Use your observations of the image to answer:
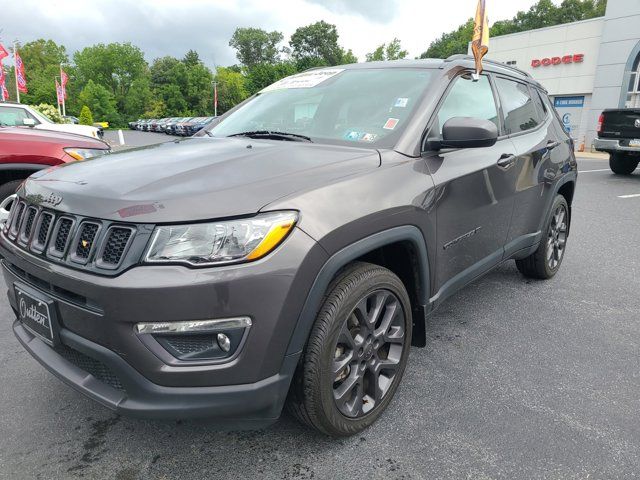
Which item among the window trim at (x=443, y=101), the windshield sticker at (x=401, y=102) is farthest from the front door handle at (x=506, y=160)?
the windshield sticker at (x=401, y=102)

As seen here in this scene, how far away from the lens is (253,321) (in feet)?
5.48

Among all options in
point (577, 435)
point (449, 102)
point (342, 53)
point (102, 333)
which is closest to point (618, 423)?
point (577, 435)

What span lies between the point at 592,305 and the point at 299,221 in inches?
122

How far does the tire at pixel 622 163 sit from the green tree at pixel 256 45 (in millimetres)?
87963

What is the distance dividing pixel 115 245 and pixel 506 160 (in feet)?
8.01

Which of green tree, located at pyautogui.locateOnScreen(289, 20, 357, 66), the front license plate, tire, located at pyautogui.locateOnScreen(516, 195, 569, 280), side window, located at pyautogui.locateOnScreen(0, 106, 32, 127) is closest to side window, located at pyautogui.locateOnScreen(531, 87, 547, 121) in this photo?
tire, located at pyautogui.locateOnScreen(516, 195, 569, 280)

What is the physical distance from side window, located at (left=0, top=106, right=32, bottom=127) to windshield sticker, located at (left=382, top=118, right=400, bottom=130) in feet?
27.5

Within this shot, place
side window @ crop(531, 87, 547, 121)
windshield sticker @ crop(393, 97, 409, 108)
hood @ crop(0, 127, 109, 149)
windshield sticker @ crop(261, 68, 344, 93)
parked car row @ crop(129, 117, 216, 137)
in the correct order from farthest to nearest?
parked car row @ crop(129, 117, 216, 137)
hood @ crop(0, 127, 109, 149)
side window @ crop(531, 87, 547, 121)
windshield sticker @ crop(261, 68, 344, 93)
windshield sticker @ crop(393, 97, 409, 108)

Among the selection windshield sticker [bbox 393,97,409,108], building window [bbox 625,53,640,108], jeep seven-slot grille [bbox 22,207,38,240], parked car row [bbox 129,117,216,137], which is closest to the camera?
jeep seven-slot grille [bbox 22,207,38,240]

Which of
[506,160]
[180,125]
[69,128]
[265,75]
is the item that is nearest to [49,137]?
[506,160]

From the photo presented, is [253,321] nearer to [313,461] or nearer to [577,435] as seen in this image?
[313,461]

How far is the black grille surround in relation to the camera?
1652 mm

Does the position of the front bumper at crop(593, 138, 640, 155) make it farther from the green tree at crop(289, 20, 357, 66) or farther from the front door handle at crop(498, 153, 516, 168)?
the green tree at crop(289, 20, 357, 66)

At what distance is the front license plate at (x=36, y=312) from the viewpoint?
1.87 metres
